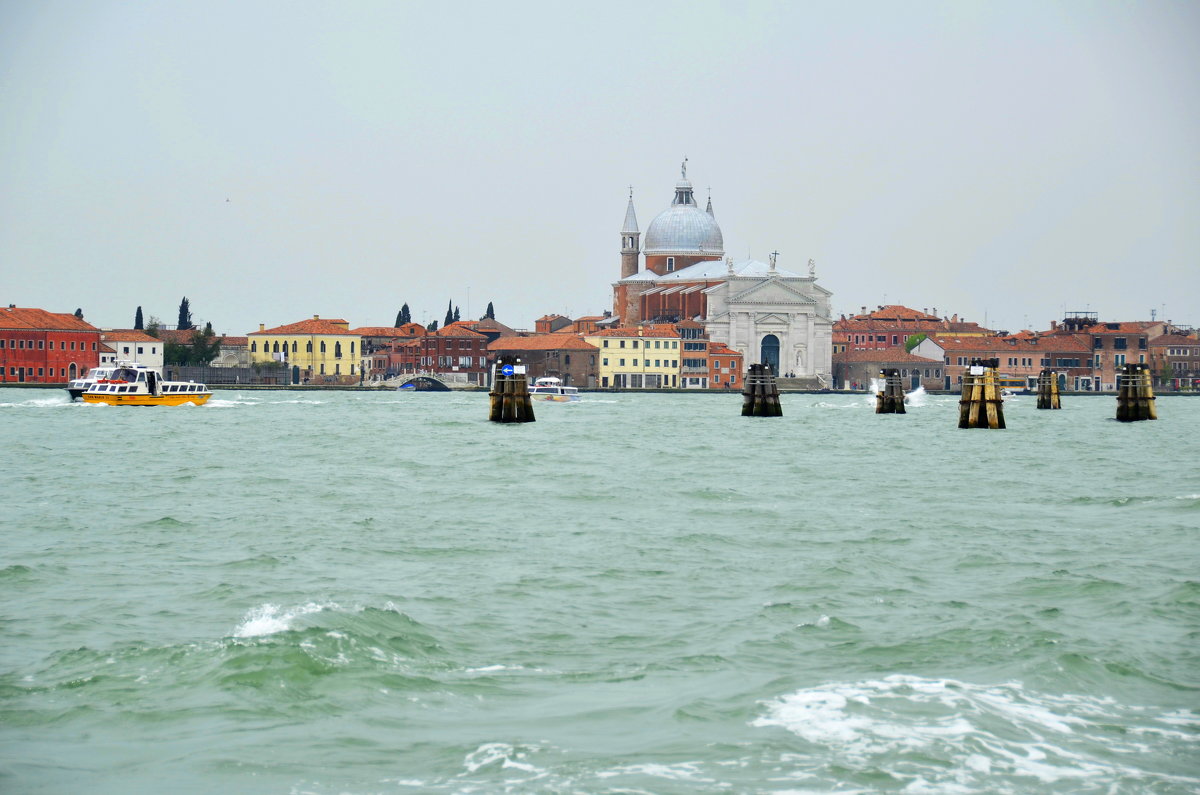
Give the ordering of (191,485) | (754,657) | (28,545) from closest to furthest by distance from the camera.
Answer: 1. (754,657)
2. (28,545)
3. (191,485)

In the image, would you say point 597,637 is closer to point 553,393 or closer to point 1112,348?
point 553,393

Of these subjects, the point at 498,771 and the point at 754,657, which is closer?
the point at 498,771

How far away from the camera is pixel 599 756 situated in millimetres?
7941

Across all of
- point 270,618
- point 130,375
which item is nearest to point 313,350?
point 130,375

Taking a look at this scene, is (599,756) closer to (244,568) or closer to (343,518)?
(244,568)

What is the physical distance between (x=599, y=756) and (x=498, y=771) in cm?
50

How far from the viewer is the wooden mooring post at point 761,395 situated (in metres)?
51.4

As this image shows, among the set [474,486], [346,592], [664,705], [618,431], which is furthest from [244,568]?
[618,431]

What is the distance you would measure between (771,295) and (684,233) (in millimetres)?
12676

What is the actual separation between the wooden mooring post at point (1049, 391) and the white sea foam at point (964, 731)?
53.1 m

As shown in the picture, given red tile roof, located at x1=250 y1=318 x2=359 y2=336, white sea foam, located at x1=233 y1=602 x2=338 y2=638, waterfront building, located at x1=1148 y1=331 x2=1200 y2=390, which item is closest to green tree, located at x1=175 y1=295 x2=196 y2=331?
red tile roof, located at x1=250 y1=318 x2=359 y2=336

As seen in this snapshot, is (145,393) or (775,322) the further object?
(775,322)

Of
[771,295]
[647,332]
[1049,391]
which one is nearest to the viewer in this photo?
[1049,391]

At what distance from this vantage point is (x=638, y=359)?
8694 centimetres
